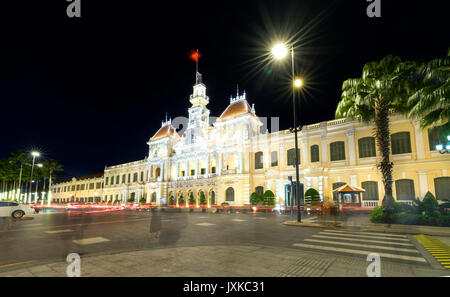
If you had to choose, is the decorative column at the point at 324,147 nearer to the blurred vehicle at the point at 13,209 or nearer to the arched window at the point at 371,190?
the arched window at the point at 371,190

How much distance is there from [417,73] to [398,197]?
44.6 ft

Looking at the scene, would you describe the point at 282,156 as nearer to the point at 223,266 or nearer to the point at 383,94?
the point at 383,94

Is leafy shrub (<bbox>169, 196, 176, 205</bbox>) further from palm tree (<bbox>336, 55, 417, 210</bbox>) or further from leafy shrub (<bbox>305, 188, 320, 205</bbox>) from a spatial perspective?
palm tree (<bbox>336, 55, 417, 210</bbox>)

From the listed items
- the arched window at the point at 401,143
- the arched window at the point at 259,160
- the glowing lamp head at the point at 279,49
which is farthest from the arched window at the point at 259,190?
the glowing lamp head at the point at 279,49

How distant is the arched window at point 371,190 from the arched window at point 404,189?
1.77 m

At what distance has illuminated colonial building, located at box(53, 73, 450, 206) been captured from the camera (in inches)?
876

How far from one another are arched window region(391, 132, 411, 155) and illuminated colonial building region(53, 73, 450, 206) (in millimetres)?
23

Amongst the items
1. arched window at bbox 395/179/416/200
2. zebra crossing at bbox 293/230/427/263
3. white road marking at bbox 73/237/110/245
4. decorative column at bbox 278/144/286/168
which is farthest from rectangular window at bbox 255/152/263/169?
white road marking at bbox 73/237/110/245

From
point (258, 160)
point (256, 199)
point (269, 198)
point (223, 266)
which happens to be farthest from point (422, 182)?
point (223, 266)

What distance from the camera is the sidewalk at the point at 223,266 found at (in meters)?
4.68

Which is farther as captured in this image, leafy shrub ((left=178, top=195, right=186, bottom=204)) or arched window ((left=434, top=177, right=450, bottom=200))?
→ leafy shrub ((left=178, top=195, right=186, bottom=204))

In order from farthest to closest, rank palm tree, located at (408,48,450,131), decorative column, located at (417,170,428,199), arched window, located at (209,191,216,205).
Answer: arched window, located at (209,191,216,205)
decorative column, located at (417,170,428,199)
palm tree, located at (408,48,450,131)

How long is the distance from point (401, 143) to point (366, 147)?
309 centimetres
